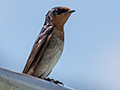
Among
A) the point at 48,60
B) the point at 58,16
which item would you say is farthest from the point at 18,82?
the point at 58,16

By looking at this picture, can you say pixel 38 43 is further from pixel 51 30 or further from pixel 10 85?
pixel 10 85

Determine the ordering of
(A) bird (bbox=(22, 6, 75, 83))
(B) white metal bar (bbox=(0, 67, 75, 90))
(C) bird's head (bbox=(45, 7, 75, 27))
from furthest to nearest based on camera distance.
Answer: (C) bird's head (bbox=(45, 7, 75, 27)) < (A) bird (bbox=(22, 6, 75, 83)) < (B) white metal bar (bbox=(0, 67, 75, 90))

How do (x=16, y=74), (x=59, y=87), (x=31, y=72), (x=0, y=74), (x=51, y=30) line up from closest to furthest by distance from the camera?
(x=0, y=74)
(x=16, y=74)
(x=59, y=87)
(x=31, y=72)
(x=51, y=30)

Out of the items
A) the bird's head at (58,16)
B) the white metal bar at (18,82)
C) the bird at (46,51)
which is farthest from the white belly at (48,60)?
the white metal bar at (18,82)

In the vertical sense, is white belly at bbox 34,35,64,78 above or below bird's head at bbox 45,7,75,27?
below

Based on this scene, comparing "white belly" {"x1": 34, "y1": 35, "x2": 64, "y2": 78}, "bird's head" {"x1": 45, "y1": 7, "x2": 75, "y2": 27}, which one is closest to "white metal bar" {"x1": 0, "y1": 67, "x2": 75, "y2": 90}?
"white belly" {"x1": 34, "y1": 35, "x2": 64, "y2": 78}

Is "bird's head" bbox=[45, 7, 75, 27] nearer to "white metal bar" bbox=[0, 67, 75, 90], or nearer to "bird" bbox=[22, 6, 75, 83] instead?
"bird" bbox=[22, 6, 75, 83]

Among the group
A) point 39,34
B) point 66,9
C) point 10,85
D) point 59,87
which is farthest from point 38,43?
point 10,85

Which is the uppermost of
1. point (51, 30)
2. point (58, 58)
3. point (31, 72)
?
point (51, 30)
